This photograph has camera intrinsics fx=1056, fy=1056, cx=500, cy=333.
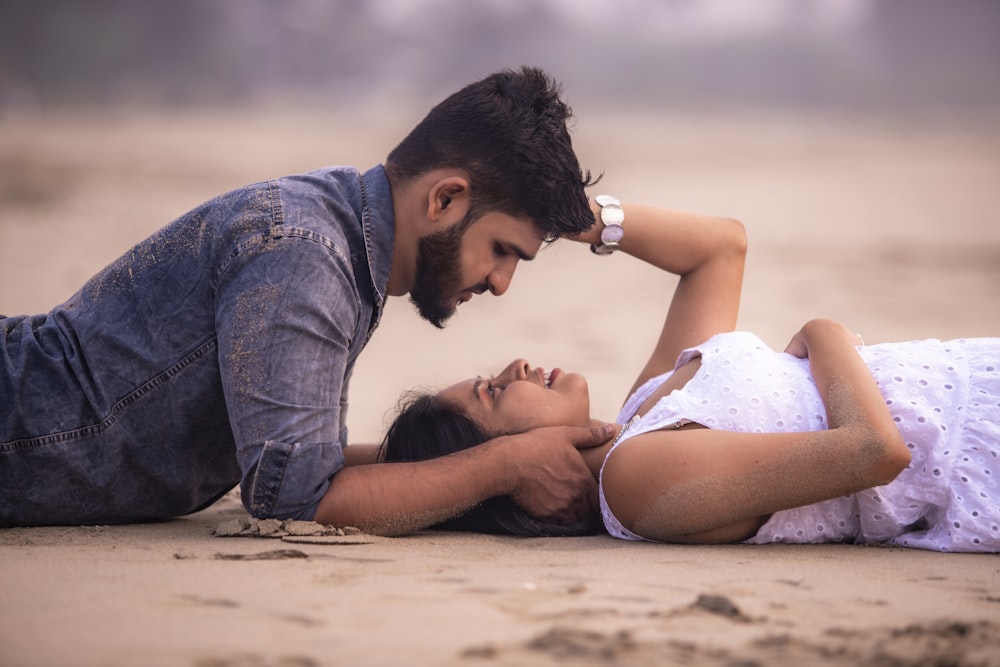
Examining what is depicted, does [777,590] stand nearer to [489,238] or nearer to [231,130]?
[489,238]

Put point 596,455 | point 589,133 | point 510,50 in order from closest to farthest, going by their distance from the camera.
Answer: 1. point 596,455
2. point 589,133
3. point 510,50

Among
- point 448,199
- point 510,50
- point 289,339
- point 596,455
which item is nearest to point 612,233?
point 448,199

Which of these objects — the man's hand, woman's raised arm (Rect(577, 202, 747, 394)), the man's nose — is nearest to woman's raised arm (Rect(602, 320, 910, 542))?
the man's hand

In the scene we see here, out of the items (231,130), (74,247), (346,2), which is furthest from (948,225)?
(346,2)

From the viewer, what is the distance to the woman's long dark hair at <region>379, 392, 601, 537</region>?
10.7 feet

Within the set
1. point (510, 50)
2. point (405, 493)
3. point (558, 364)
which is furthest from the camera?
point (510, 50)

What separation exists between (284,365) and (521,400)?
84cm

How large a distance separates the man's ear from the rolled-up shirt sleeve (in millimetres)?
399

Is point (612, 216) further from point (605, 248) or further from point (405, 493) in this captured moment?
point (405, 493)

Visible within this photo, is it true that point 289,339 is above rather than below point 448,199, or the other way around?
below

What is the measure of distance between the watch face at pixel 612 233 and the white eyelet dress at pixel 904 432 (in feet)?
3.10

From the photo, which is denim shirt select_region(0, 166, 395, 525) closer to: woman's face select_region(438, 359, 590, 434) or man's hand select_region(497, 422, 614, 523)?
woman's face select_region(438, 359, 590, 434)

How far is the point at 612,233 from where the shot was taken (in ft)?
13.1

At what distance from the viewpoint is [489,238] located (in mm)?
3320
